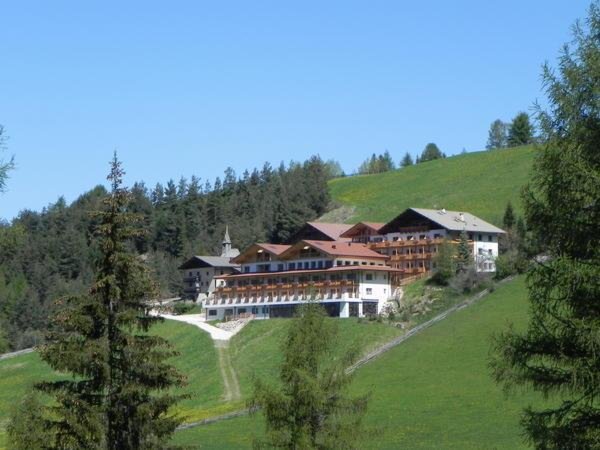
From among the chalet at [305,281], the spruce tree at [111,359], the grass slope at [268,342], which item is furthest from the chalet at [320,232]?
the spruce tree at [111,359]

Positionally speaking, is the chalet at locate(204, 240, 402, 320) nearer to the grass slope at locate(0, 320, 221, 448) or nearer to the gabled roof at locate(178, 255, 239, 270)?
the grass slope at locate(0, 320, 221, 448)

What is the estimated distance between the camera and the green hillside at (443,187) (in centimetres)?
13250

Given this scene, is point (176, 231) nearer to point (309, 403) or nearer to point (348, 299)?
point (348, 299)

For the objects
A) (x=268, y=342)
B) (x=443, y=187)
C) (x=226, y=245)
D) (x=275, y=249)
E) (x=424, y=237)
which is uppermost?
(x=443, y=187)

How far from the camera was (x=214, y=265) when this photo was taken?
12875cm

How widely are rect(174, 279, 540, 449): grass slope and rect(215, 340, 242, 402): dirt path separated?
9245 millimetres

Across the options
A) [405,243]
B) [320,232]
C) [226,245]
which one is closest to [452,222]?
[405,243]

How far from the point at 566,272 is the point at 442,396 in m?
45.8

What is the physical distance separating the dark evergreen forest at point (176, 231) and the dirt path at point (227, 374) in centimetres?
4428

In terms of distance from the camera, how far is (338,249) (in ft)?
333

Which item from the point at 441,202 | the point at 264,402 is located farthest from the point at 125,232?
the point at 441,202

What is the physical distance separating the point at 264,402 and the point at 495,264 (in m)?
64.8

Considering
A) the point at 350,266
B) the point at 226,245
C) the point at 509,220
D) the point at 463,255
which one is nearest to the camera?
the point at 463,255

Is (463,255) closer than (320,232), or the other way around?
(463,255)
